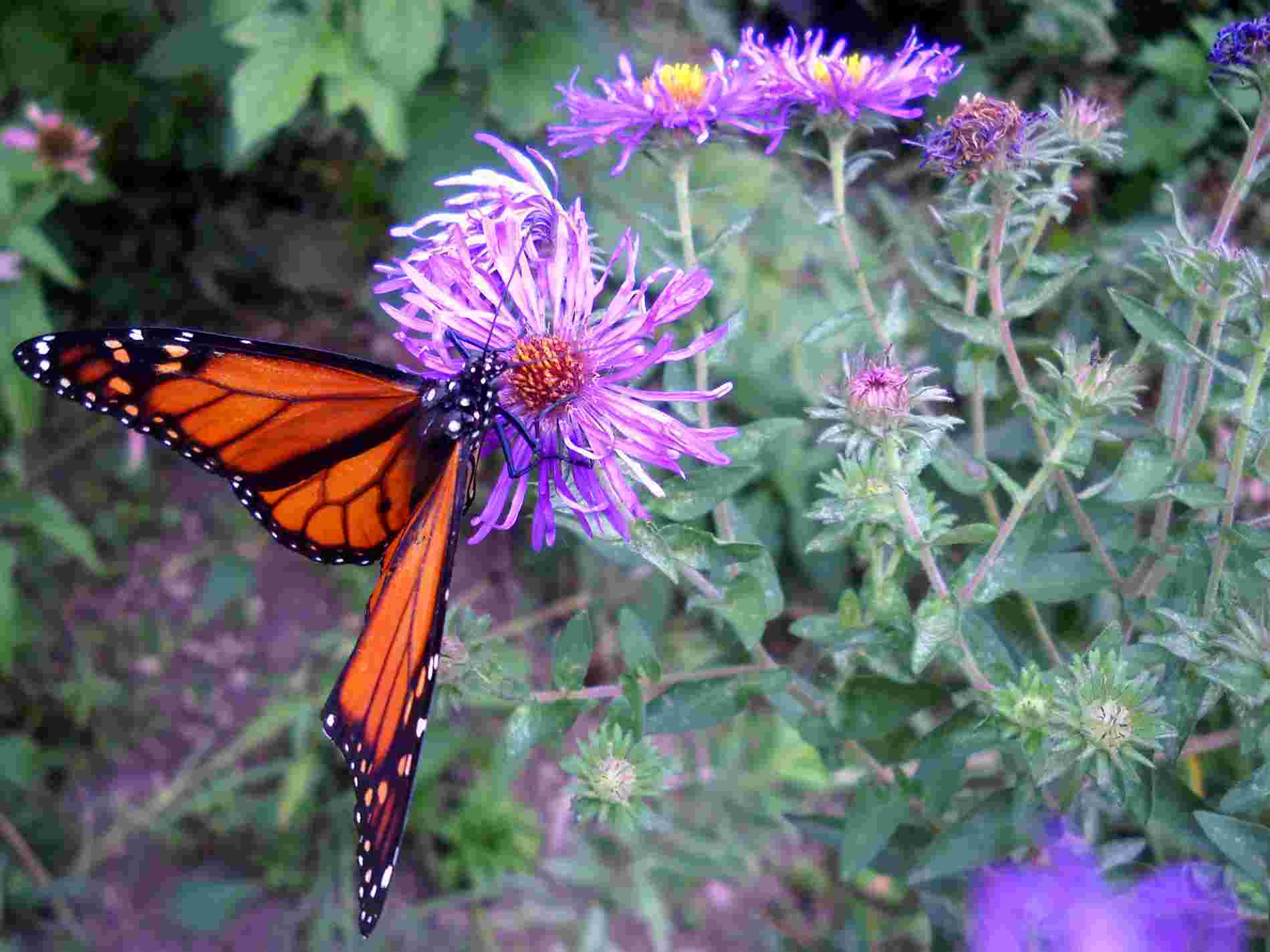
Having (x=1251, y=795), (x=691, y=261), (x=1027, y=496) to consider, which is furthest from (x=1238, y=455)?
(x=691, y=261)

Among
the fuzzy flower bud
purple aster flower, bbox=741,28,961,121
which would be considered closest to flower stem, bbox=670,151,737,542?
purple aster flower, bbox=741,28,961,121

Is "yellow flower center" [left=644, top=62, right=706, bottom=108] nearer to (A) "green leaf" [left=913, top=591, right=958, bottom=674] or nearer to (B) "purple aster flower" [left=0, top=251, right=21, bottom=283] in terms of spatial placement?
(A) "green leaf" [left=913, top=591, right=958, bottom=674]

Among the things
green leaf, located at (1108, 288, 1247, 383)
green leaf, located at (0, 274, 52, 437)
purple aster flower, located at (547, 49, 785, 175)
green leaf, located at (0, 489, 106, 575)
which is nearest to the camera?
green leaf, located at (1108, 288, 1247, 383)

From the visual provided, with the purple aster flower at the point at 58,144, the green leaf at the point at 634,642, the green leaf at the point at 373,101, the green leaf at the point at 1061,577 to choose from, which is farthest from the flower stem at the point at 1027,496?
the purple aster flower at the point at 58,144

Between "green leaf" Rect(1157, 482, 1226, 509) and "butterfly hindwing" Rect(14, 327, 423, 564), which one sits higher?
"butterfly hindwing" Rect(14, 327, 423, 564)

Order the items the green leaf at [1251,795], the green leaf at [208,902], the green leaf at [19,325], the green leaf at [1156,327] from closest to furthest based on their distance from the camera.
A: 1. the green leaf at [1251,795]
2. the green leaf at [1156,327]
3. the green leaf at [19,325]
4. the green leaf at [208,902]

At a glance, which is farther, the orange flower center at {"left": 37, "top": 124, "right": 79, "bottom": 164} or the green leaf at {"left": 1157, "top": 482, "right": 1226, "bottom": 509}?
the orange flower center at {"left": 37, "top": 124, "right": 79, "bottom": 164}

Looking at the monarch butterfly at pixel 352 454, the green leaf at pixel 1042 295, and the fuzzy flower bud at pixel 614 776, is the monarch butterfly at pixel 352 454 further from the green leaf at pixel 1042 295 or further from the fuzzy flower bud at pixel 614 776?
the green leaf at pixel 1042 295
